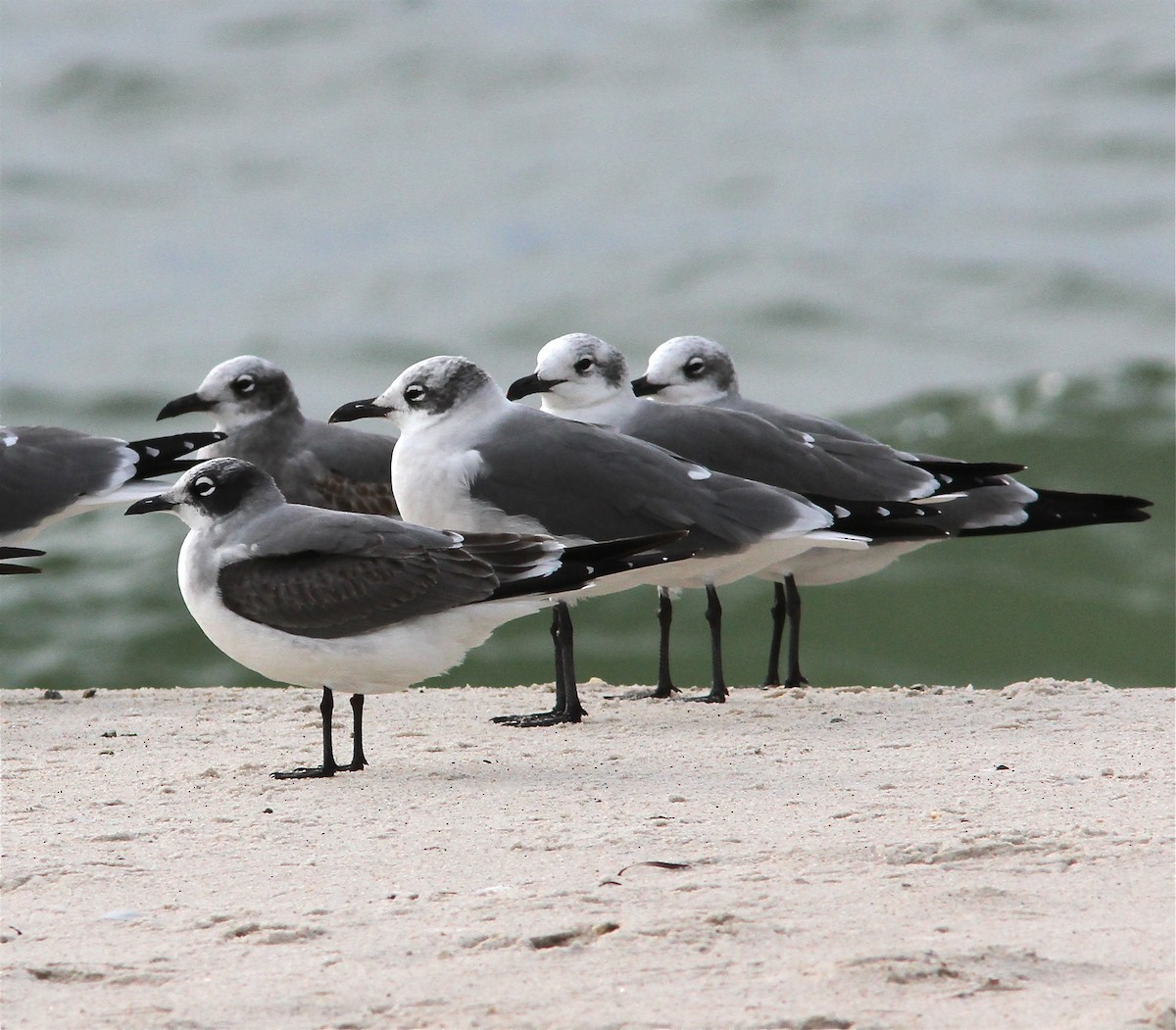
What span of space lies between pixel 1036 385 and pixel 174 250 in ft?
33.1

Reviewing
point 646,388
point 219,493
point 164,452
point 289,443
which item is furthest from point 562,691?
point 164,452

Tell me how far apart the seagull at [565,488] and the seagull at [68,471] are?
1.54m

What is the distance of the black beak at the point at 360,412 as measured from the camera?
6.58 meters

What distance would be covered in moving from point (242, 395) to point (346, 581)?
312 cm

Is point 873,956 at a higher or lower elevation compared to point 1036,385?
lower

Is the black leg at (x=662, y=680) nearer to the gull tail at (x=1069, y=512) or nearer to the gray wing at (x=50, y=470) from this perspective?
the gull tail at (x=1069, y=512)

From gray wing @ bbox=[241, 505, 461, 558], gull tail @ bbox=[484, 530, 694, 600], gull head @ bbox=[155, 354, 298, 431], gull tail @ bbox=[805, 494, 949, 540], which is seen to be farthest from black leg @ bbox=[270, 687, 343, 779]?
gull head @ bbox=[155, 354, 298, 431]

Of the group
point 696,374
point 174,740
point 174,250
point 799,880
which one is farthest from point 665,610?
point 174,250

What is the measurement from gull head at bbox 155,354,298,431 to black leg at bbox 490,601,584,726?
7.10ft

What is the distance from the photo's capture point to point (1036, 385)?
1540 cm

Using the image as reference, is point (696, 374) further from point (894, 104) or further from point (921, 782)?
point (894, 104)

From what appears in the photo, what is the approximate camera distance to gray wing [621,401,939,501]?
6777 millimetres

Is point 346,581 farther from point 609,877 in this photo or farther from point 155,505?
point 609,877

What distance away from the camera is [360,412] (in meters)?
6.61
